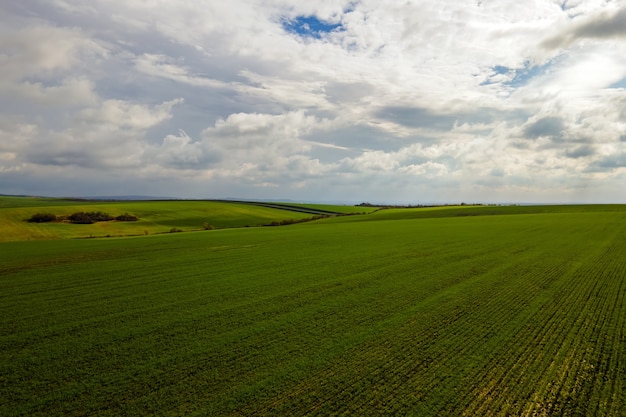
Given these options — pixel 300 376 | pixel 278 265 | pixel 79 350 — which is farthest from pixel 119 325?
pixel 278 265

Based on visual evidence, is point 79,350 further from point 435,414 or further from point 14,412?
point 435,414

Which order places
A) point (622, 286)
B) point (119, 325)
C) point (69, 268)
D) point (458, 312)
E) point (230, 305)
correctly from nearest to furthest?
point (119, 325)
point (458, 312)
point (230, 305)
point (622, 286)
point (69, 268)

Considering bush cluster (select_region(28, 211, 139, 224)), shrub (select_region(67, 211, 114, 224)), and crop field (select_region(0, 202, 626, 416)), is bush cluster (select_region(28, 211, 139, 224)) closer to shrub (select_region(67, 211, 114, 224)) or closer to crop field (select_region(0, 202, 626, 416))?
shrub (select_region(67, 211, 114, 224))

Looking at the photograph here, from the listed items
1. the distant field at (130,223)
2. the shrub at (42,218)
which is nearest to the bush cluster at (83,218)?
the shrub at (42,218)

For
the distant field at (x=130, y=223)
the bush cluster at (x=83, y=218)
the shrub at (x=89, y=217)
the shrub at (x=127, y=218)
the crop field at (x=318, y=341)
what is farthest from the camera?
the shrub at (x=127, y=218)

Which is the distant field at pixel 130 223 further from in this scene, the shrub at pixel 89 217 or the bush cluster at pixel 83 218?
the shrub at pixel 89 217
